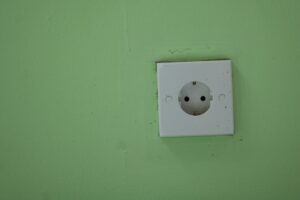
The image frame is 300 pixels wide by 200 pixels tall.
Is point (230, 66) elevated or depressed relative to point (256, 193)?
elevated

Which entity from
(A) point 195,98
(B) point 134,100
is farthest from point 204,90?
(B) point 134,100

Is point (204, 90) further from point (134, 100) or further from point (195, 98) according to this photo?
point (134, 100)

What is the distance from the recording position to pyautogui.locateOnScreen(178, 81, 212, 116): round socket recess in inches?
24.0

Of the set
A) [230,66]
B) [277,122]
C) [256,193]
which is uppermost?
[230,66]

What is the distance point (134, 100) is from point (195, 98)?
11cm

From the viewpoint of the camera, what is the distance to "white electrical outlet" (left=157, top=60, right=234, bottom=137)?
0.60 metres

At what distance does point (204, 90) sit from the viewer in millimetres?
611

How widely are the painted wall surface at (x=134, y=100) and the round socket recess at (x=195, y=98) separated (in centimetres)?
5

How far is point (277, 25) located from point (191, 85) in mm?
190

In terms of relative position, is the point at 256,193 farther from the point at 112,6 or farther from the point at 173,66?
the point at 112,6

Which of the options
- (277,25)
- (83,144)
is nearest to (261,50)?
(277,25)

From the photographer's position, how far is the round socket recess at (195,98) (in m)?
0.61

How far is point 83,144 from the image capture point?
0.64 meters

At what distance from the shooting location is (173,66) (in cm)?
60
